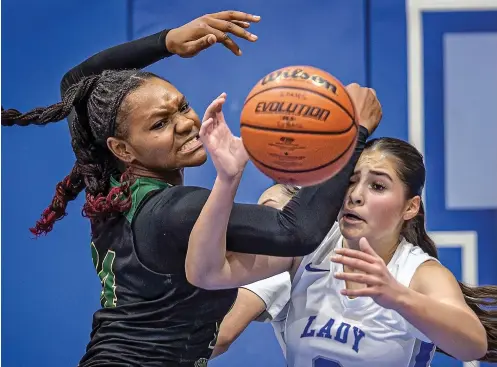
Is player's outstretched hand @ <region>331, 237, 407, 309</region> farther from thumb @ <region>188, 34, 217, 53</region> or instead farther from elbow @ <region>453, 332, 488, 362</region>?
thumb @ <region>188, 34, 217, 53</region>

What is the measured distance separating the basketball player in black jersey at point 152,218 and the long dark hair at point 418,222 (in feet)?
0.86

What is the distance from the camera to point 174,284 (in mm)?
2131

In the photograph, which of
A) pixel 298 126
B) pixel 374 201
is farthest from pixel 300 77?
pixel 374 201

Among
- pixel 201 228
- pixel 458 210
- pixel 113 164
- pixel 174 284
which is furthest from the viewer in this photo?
pixel 458 210

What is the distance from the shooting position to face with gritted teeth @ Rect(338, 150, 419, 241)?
245cm

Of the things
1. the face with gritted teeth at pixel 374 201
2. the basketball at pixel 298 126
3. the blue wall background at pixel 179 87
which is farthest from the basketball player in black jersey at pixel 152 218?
the blue wall background at pixel 179 87

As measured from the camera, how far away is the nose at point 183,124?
7.22ft

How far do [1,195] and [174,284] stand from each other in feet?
6.40

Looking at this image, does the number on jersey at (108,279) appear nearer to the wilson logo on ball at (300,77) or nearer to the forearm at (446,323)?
the wilson logo on ball at (300,77)

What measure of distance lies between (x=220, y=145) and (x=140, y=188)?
31 centimetres

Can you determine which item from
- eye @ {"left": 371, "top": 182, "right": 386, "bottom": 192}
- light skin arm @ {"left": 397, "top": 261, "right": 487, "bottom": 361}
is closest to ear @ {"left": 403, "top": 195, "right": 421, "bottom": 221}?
eye @ {"left": 371, "top": 182, "right": 386, "bottom": 192}

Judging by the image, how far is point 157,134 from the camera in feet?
7.19

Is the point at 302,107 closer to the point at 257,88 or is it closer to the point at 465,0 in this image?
the point at 257,88

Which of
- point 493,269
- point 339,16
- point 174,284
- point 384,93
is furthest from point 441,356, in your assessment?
point 174,284
